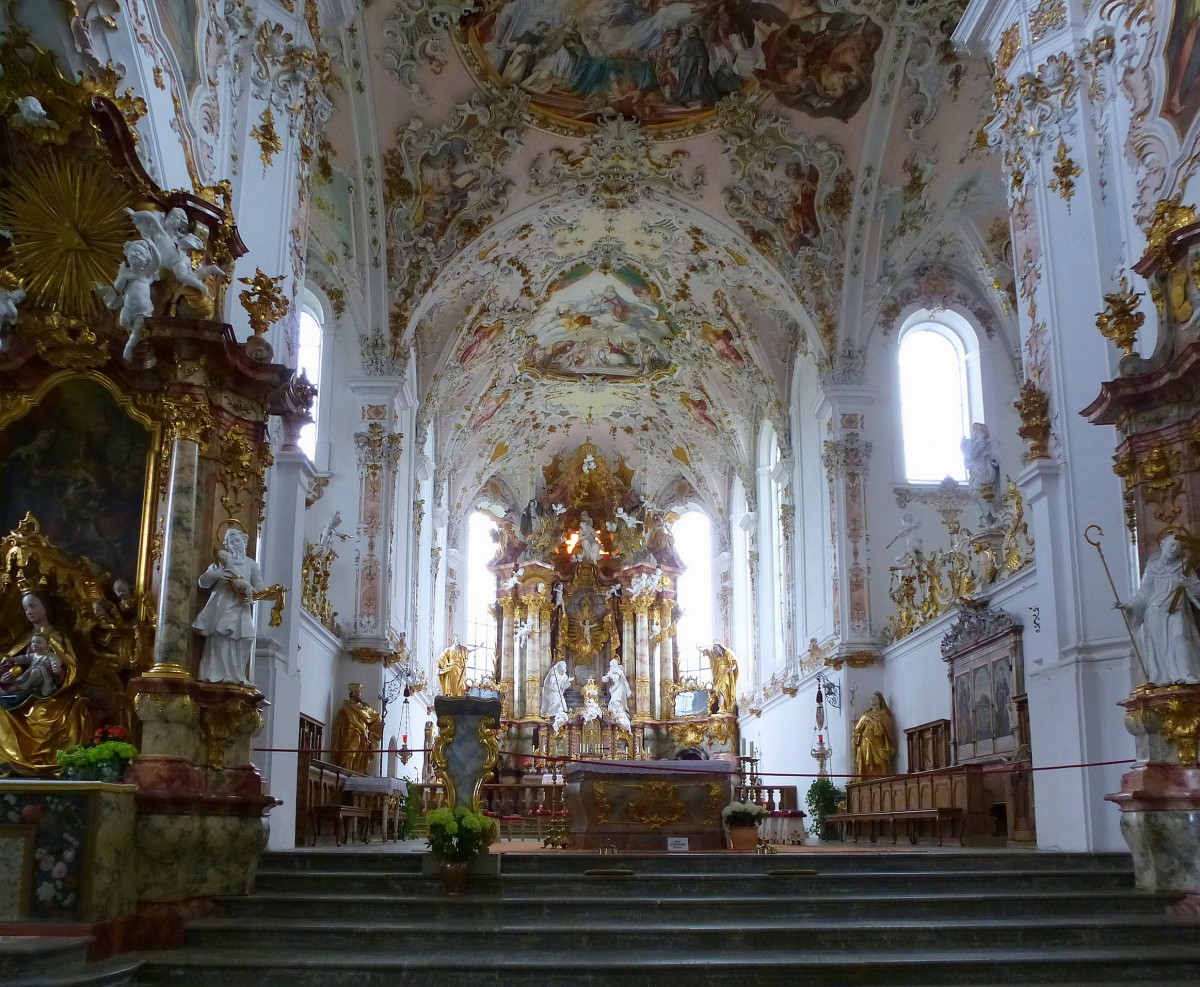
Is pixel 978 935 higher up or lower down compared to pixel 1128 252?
lower down

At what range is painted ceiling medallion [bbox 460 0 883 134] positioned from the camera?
65.4 feet

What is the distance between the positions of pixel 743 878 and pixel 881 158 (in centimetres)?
1499

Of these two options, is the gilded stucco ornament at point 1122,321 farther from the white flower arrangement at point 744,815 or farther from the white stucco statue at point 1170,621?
the white flower arrangement at point 744,815

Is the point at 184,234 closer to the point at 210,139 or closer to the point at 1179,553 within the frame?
the point at 210,139

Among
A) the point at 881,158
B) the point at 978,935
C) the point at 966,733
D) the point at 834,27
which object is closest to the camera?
the point at 978,935

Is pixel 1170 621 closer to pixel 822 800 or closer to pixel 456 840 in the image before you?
pixel 456 840

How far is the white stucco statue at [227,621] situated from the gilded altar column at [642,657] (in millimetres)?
27402

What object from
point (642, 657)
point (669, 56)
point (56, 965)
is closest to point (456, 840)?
point (56, 965)

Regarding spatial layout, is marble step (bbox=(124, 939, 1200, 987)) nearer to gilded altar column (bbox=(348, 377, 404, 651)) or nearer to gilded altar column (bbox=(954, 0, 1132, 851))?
gilded altar column (bbox=(954, 0, 1132, 851))

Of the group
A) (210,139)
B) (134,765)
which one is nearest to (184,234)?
(210,139)

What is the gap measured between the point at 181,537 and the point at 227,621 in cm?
83

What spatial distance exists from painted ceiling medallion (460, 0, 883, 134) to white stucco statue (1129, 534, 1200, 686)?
12.6m

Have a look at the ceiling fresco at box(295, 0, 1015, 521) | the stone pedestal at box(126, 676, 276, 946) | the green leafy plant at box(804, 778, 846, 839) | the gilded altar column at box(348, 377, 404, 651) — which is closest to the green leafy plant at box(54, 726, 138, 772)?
the stone pedestal at box(126, 676, 276, 946)

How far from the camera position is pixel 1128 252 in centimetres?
1220
